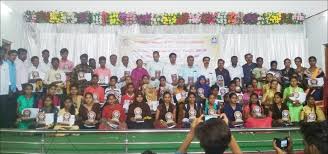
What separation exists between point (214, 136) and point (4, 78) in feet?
22.1

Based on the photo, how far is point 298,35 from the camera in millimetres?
11500

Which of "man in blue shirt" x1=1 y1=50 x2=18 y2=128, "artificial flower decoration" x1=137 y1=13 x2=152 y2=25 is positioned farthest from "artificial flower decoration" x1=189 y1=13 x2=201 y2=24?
"man in blue shirt" x1=1 y1=50 x2=18 y2=128

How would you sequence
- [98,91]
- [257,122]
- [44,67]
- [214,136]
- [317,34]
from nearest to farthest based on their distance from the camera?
1. [214,136]
2. [257,122]
3. [98,91]
4. [44,67]
5. [317,34]

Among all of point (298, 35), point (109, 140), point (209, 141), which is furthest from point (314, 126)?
point (298, 35)

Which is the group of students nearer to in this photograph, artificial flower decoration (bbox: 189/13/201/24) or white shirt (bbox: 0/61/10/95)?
white shirt (bbox: 0/61/10/95)

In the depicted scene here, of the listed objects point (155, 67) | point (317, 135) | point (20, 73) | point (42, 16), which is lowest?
point (317, 135)

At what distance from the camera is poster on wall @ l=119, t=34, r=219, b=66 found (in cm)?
1104

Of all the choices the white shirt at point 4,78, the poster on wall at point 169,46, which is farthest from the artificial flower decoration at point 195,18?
the white shirt at point 4,78

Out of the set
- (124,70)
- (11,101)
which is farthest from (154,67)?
(11,101)

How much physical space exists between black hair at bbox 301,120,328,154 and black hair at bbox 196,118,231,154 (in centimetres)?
47

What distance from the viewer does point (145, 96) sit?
7.91 m

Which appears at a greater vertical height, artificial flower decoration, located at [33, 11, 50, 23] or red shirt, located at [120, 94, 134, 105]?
artificial flower decoration, located at [33, 11, 50, 23]

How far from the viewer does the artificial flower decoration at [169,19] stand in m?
11.1

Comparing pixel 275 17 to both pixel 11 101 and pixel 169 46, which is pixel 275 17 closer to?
pixel 169 46
